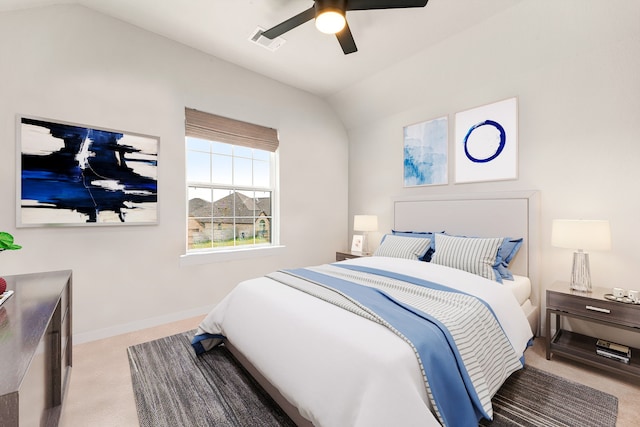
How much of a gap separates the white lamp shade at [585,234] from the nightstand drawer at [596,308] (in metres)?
0.39

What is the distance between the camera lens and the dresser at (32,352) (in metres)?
0.77

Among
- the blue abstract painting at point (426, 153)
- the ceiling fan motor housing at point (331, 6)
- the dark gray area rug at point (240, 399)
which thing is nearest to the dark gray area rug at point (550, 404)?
the dark gray area rug at point (240, 399)

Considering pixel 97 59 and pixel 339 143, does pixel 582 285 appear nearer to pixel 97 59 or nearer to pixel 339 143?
pixel 339 143

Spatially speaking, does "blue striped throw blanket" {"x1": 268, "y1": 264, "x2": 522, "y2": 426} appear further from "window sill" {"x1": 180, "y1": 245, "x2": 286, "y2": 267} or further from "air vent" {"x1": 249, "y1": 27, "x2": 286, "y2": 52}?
"air vent" {"x1": 249, "y1": 27, "x2": 286, "y2": 52}

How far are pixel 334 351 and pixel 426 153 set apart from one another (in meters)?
2.92

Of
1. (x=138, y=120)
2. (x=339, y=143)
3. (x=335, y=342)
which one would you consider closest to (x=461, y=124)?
(x=339, y=143)

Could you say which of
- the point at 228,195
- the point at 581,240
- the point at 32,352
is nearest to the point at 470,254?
the point at 581,240

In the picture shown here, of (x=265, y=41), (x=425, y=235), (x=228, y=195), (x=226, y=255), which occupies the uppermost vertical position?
(x=265, y=41)

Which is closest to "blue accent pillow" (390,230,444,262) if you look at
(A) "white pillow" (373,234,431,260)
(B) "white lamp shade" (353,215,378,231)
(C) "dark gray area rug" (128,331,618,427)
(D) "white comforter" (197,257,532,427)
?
(A) "white pillow" (373,234,431,260)

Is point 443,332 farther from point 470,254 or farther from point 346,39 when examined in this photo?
point 346,39

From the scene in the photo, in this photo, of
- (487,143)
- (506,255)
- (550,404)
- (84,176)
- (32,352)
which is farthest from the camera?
(487,143)

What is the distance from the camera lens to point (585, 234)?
218 centimetres

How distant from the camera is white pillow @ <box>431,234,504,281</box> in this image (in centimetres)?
248

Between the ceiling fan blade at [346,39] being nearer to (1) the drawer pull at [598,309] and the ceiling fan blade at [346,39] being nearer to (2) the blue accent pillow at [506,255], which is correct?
(2) the blue accent pillow at [506,255]
